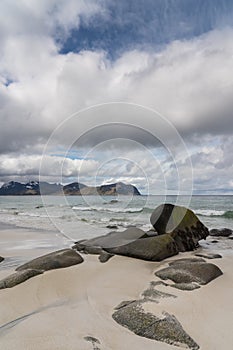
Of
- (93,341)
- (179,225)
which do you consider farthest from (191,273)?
(179,225)

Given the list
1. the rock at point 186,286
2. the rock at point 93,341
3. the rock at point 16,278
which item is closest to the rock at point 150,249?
the rock at point 186,286

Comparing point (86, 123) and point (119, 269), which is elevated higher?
point (86, 123)

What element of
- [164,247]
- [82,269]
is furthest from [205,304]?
[164,247]

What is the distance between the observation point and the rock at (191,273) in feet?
17.9

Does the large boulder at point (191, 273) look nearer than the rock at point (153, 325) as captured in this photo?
No

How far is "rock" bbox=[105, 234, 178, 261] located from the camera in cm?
777

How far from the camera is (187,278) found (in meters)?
5.46

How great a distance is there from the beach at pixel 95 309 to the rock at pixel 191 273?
0.18 m

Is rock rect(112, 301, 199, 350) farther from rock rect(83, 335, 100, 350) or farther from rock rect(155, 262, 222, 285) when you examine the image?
rock rect(155, 262, 222, 285)

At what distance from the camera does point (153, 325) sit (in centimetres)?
345

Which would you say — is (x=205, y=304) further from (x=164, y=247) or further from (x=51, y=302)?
(x=164, y=247)

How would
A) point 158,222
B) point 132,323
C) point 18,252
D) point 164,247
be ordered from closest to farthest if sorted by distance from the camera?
point 132,323 → point 164,247 → point 18,252 → point 158,222

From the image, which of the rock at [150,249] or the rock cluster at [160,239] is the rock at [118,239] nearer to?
the rock cluster at [160,239]

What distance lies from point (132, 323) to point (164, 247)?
4749 millimetres
